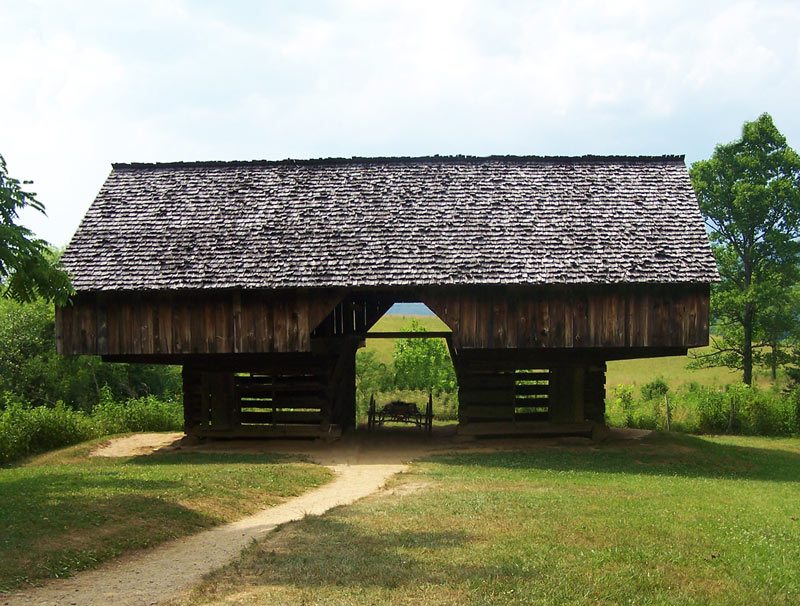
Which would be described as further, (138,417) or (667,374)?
(667,374)

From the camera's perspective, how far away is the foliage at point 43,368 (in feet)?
113

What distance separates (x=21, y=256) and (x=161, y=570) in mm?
5485

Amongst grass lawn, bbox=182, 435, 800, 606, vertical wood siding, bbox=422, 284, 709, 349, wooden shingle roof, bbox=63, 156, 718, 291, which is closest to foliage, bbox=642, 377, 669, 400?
wooden shingle roof, bbox=63, 156, 718, 291

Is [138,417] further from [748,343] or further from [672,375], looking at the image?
[672,375]

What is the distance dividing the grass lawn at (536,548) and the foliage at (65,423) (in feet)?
40.2

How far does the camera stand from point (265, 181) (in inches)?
946

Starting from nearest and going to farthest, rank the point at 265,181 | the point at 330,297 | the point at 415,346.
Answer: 1. the point at 330,297
2. the point at 265,181
3. the point at 415,346

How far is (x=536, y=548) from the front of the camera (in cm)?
902

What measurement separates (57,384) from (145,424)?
9.75 meters

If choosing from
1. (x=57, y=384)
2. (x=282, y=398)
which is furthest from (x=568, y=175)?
(x=57, y=384)

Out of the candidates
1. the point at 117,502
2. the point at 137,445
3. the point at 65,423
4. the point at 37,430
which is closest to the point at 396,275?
the point at 137,445

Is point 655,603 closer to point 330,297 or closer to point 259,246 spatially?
point 330,297

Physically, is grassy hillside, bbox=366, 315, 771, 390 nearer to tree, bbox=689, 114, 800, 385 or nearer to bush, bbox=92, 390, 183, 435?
tree, bbox=689, 114, 800, 385

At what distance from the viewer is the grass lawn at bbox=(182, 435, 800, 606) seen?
755 cm
